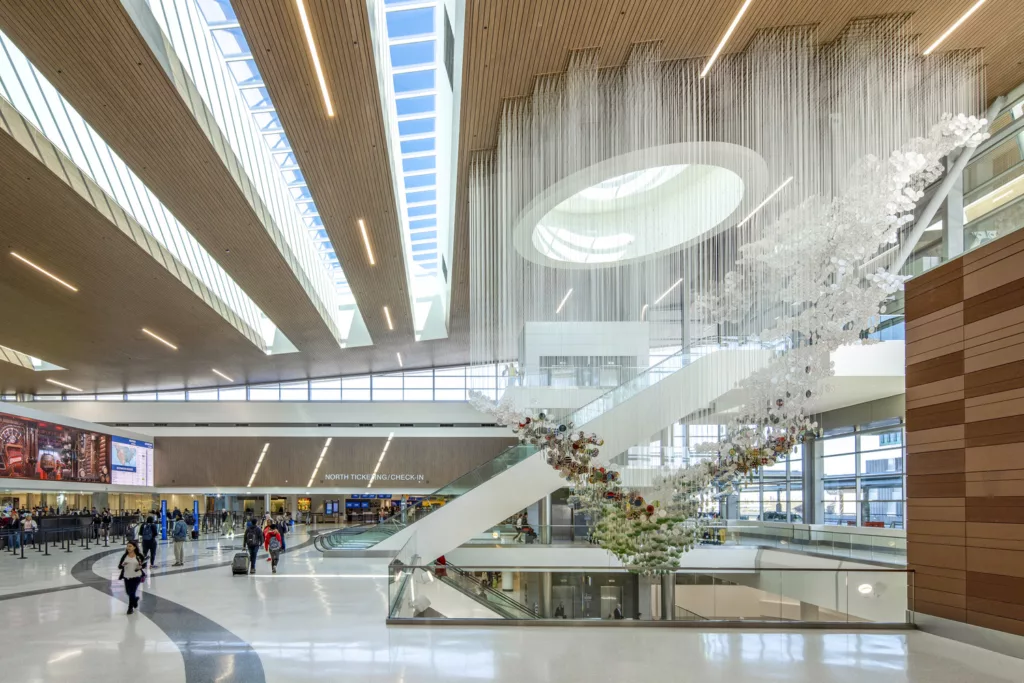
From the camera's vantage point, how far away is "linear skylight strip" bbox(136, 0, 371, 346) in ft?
37.4

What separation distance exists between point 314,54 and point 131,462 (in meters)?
31.6

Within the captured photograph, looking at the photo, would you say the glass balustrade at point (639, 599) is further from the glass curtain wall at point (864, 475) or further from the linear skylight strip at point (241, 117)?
the glass curtain wall at point (864, 475)

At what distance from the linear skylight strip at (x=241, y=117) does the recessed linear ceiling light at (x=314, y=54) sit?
1.51 metres

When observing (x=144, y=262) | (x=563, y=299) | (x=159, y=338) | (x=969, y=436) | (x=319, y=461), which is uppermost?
(x=144, y=262)

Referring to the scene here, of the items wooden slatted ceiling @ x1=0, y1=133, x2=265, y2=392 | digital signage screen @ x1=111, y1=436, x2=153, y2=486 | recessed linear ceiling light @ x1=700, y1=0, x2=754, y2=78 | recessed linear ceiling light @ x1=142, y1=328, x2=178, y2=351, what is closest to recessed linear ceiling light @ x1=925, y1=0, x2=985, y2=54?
recessed linear ceiling light @ x1=700, y1=0, x2=754, y2=78

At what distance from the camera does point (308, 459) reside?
39.5 m

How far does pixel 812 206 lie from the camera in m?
10.6

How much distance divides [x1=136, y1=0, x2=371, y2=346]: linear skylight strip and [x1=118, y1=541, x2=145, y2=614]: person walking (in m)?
6.47

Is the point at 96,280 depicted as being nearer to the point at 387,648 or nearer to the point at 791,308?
the point at 387,648

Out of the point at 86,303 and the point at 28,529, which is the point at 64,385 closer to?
the point at 28,529

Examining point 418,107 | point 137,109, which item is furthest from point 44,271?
point 418,107

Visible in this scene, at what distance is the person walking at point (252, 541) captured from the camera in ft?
57.6

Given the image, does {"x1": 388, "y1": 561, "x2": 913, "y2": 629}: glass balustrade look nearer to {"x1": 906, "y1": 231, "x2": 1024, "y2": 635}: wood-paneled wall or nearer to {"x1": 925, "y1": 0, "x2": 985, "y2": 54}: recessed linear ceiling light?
{"x1": 906, "y1": 231, "x2": 1024, "y2": 635}: wood-paneled wall

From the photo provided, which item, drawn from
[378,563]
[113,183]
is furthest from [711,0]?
[378,563]
